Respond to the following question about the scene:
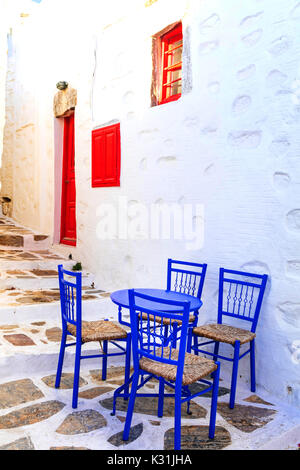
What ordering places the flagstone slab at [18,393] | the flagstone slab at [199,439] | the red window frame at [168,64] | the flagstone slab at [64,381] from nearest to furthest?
the flagstone slab at [199,439], the flagstone slab at [18,393], the flagstone slab at [64,381], the red window frame at [168,64]

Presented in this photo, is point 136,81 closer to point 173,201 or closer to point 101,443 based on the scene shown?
point 173,201

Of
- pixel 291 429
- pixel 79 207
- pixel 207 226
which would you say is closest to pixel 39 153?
pixel 79 207

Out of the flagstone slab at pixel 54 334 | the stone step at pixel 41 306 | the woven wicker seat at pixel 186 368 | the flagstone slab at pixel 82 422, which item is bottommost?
the flagstone slab at pixel 82 422

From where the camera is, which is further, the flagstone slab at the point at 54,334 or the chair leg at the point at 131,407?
the flagstone slab at the point at 54,334

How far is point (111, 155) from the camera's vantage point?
187 inches

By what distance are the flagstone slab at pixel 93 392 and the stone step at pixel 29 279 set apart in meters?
2.13

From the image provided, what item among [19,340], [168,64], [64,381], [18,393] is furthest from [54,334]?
[168,64]

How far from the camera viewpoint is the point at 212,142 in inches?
132

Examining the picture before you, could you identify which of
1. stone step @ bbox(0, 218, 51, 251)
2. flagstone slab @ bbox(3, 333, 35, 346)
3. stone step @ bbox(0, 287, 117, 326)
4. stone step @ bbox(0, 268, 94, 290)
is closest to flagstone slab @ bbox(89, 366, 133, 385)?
flagstone slab @ bbox(3, 333, 35, 346)

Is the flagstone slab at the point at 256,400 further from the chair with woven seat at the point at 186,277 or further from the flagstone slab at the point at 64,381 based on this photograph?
the flagstone slab at the point at 64,381

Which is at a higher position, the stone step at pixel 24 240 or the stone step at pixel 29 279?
the stone step at pixel 24 240

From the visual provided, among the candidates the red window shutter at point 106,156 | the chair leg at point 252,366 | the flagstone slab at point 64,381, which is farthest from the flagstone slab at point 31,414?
the red window shutter at point 106,156

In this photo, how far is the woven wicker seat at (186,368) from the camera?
2004mm

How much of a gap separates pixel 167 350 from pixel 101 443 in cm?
58
